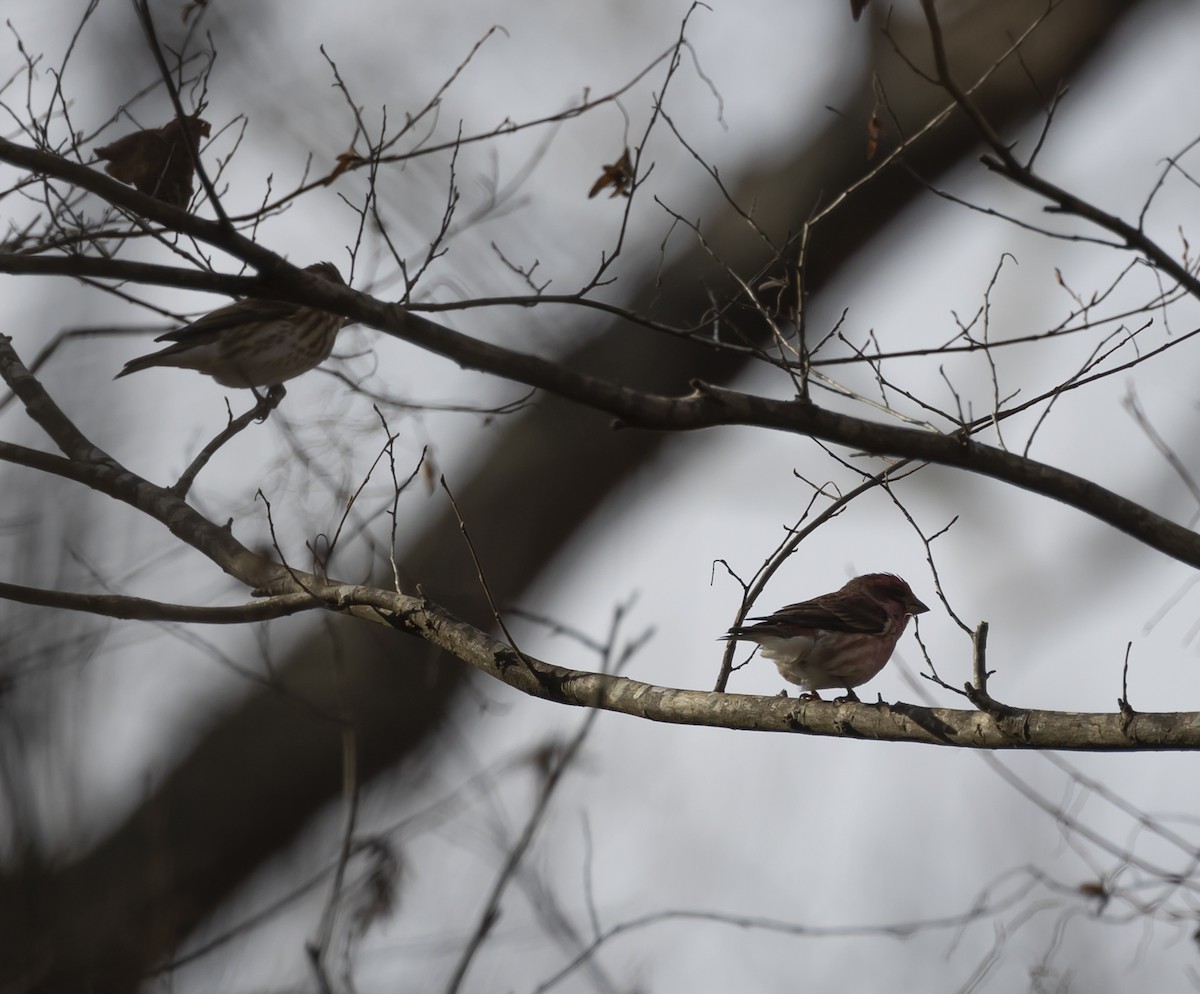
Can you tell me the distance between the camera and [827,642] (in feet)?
20.6

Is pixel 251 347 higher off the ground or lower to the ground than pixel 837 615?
higher

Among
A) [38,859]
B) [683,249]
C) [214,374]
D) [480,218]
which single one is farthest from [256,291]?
[683,249]

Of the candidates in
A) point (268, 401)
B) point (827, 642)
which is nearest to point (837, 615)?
point (827, 642)

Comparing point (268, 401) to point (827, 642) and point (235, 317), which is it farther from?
point (827, 642)

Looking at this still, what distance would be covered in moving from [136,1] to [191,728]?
506 cm

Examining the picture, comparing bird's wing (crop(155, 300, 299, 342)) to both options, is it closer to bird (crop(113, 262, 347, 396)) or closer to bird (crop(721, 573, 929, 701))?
bird (crop(113, 262, 347, 396))

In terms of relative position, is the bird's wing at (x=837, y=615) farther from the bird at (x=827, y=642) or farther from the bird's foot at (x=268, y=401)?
the bird's foot at (x=268, y=401)

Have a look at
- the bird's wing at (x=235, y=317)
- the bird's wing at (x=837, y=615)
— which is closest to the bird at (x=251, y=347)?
the bird's wing at (x=235, y=317)

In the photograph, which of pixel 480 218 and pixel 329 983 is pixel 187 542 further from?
pixel 480 218

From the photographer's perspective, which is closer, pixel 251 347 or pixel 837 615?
pixel 837 615

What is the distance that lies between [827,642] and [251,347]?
11.6ft

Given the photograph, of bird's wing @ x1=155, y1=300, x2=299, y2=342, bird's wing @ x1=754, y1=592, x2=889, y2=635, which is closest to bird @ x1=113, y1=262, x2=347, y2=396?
bird's wing @ x1=155, y1=300, x2=299, y2=342

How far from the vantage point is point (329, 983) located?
3885 millimetres

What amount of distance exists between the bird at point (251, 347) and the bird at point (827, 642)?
116 inches
